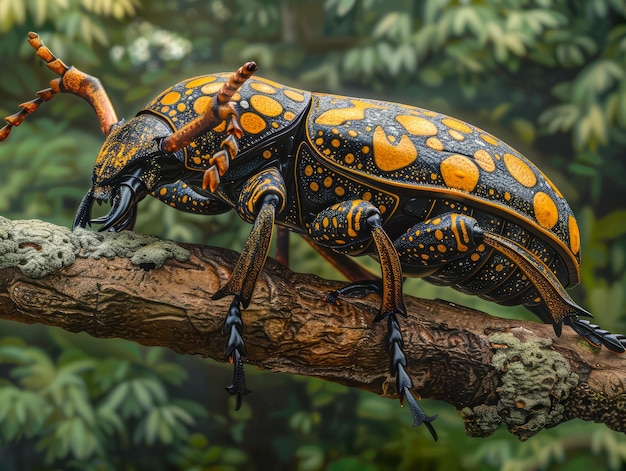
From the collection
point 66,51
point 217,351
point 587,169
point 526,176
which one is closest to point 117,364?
point 66,51

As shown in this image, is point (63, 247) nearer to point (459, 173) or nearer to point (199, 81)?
point (199, 81)

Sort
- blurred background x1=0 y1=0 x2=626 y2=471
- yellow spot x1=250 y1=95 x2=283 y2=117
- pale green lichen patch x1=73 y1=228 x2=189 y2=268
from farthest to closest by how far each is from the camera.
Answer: blurred background x1=0 y1=0 x2=626 y2=471 → yellow spot x1=250 y1=95 x2=283 y2=117 → pale green lichen patch x1=73 y1=228 x2=189 y2=268

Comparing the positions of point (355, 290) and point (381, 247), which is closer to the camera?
point (381, 247)

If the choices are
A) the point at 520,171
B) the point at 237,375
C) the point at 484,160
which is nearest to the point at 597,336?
the point at 520,171

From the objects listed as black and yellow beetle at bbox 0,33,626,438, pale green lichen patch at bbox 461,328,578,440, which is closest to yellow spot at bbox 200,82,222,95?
black and yellow beetle at bbox 0,33,626,438

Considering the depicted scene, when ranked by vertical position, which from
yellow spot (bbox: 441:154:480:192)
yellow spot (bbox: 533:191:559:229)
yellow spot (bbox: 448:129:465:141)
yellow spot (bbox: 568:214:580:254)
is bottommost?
yellow spot (bbox: 568:214:580:254)

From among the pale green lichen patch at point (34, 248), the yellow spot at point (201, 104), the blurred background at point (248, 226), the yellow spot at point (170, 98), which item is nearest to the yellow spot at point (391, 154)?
the yellow spot at point (201, 104)

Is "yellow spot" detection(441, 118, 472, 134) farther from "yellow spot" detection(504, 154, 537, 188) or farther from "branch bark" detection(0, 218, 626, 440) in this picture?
"branch bark" detection(0, 218, 626, 440)
